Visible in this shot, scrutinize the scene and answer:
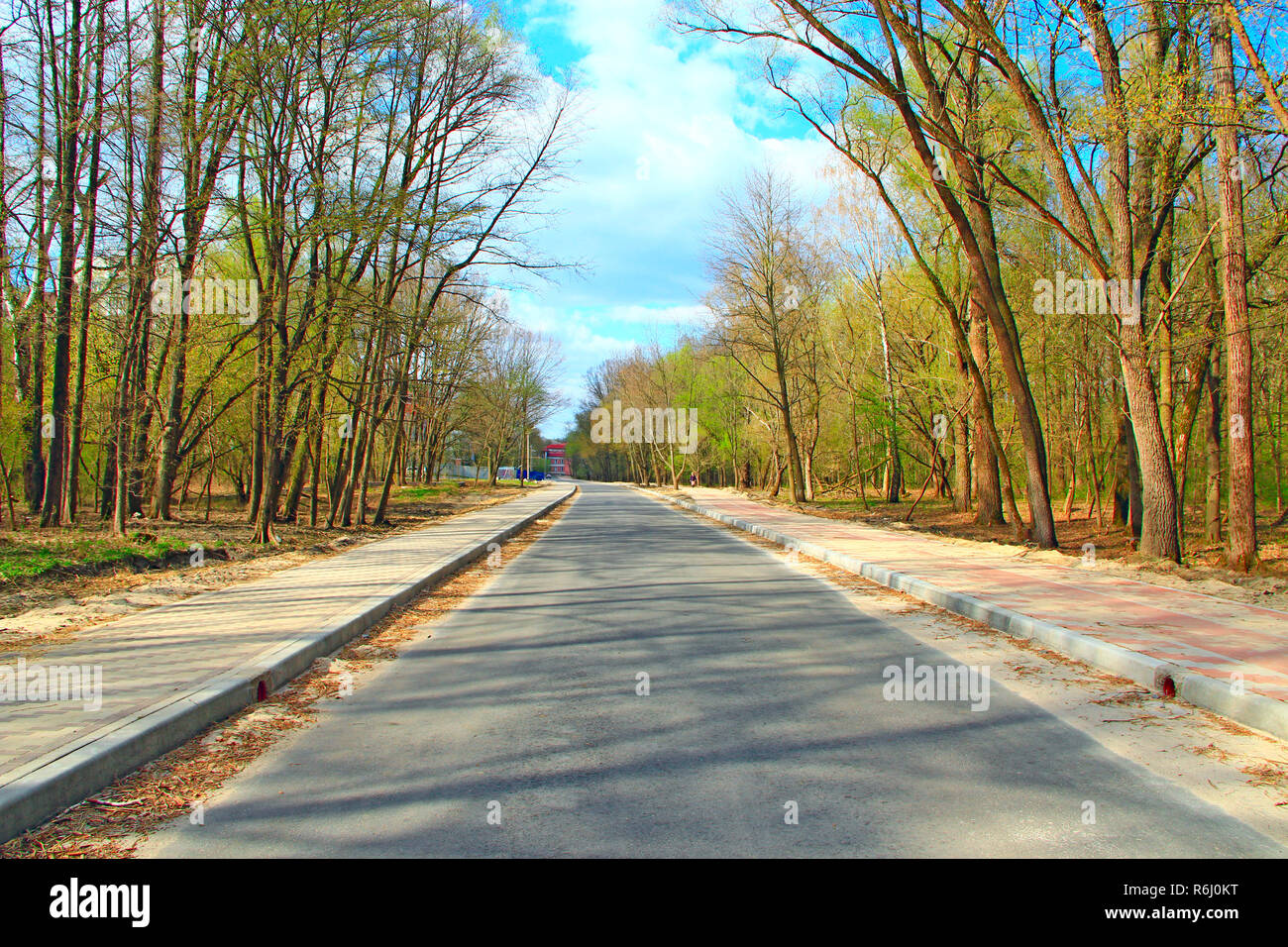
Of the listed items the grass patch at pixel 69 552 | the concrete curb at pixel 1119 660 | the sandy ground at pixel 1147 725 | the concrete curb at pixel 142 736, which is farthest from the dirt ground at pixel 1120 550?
the grass patch at pixel 69 552

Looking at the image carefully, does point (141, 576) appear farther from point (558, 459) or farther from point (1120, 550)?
point (558, 459)

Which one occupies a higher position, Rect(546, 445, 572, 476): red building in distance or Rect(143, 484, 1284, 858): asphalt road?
Rect(546, 445, 572, 476): red building in distance

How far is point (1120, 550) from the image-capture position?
19.3m

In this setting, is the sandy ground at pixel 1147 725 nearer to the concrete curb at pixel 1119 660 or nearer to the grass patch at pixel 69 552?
the concrete curb at pixel 1119 660

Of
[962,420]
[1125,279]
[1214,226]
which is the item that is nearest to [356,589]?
[1125,279]

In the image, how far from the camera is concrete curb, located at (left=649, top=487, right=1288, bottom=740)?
18.0 ft

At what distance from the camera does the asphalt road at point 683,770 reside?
374 centimetres

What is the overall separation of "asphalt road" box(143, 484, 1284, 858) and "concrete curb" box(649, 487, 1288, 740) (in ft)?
3.74

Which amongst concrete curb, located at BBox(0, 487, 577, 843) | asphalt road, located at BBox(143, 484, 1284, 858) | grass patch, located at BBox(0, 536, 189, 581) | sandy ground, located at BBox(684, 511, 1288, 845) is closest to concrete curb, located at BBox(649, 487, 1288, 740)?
sandy ground, located at BBox(684, 511, 1288, 845)

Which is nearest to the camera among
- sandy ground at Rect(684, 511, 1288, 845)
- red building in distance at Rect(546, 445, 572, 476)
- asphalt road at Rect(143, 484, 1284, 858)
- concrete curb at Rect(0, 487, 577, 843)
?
asphalt road at Rect(143, 484, 1284, 858)

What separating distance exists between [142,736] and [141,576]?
25.5ft

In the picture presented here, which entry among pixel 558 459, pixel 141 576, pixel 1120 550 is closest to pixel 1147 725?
pixel 141 576

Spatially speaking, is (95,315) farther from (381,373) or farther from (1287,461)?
(1287,461)

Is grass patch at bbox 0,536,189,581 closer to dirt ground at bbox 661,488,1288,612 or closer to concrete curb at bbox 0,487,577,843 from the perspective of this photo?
concrete curb at bbox 0,487,577,843
